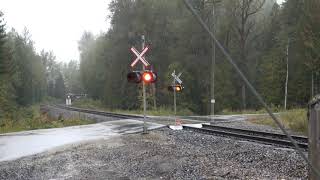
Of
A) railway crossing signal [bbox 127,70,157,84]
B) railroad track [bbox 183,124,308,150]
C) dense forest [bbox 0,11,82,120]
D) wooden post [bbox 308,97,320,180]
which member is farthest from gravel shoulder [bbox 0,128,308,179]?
dense forest [bbox 0,11,82,120]

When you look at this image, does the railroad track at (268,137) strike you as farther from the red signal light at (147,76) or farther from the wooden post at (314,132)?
the wooden post at (314,132)

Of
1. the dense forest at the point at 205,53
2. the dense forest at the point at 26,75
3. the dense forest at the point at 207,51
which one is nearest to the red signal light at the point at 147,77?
the dense forest at the point at 205,53

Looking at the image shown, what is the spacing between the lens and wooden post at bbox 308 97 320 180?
3355 mm

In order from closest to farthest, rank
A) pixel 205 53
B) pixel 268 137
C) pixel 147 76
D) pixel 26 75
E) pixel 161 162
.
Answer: pixel 161 162, pixel 268 137, pixel 147 76, pixel 205 53, pixel 26 75

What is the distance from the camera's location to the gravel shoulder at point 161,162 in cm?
923

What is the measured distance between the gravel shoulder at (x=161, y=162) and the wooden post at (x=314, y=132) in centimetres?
512

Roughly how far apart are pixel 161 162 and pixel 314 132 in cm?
778

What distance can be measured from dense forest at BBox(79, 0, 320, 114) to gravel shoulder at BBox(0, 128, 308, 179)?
38.6 m

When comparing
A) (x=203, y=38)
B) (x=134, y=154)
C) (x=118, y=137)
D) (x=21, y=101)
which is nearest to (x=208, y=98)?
(x=203, y=38)

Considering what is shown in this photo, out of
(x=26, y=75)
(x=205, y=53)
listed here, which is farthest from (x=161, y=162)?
(x=26, y=75)

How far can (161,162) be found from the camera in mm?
10977

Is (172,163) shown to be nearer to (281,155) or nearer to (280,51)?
(281,155)

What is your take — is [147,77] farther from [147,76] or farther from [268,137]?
[268,137]

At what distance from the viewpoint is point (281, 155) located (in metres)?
11.0
